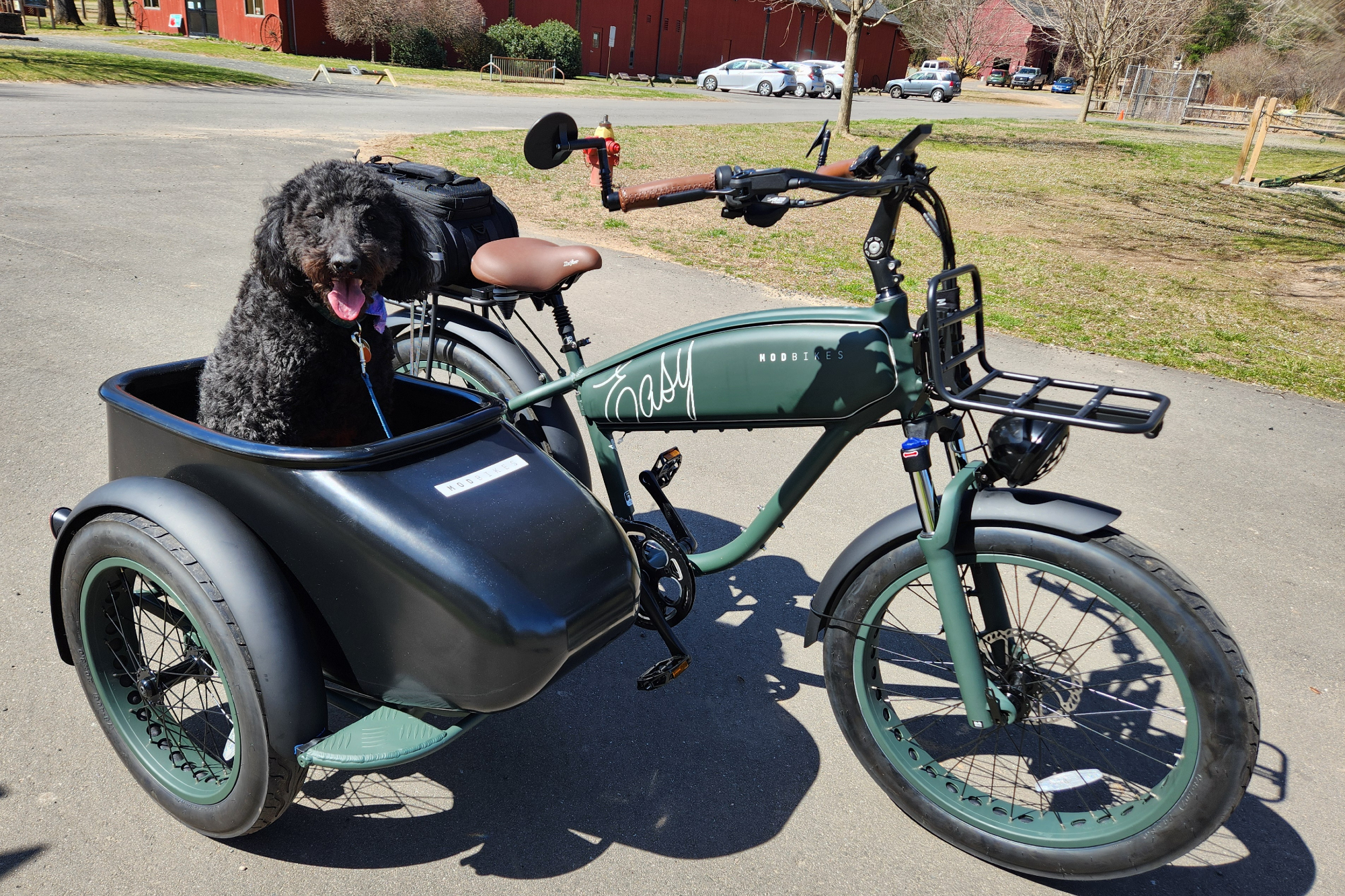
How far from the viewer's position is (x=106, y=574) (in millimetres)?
2193

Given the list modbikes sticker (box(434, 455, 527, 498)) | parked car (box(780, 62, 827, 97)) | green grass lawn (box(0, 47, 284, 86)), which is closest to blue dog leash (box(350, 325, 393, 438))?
modbikes sticker (box(434, 455, 527, 498))

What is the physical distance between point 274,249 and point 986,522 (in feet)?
6.12

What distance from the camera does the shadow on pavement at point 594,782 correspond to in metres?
2.25

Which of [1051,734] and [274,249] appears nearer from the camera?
[274,249]

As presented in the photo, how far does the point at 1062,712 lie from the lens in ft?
7.89

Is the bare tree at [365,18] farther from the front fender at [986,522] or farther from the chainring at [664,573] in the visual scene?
the front fender at [986,522]

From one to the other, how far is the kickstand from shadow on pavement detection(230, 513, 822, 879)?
0.94ft

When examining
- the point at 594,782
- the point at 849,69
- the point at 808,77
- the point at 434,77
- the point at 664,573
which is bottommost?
the point at 594,782

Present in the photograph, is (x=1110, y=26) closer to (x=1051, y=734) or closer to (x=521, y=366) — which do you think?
(x=521, y=366)

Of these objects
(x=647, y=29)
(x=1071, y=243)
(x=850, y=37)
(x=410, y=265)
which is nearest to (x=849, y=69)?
(x=850, y=37)

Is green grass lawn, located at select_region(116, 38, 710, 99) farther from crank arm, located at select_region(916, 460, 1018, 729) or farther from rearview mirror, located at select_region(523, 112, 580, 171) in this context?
crank arm, located at select_region(916, 460, 1018, 729)

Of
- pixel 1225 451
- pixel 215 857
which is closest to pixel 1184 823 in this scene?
pixel 215 857

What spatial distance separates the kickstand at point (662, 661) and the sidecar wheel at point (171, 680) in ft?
2.98

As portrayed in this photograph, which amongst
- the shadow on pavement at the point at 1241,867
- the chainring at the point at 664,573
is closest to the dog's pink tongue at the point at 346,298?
the chainring at the point at 664,573
